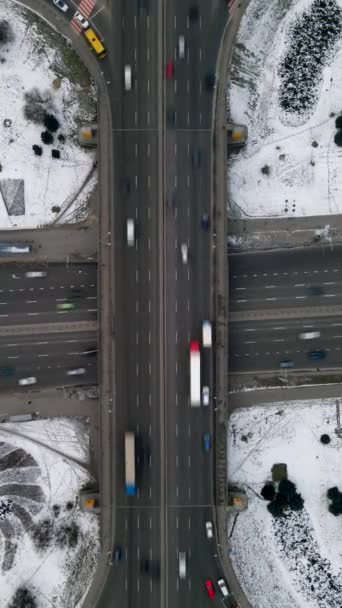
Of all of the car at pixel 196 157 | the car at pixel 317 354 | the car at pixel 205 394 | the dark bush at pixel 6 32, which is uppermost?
the dark bush at pixel 6 32

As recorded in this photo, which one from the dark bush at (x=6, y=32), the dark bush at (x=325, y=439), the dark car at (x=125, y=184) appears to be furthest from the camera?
the dark bush at (x=6, y=32)

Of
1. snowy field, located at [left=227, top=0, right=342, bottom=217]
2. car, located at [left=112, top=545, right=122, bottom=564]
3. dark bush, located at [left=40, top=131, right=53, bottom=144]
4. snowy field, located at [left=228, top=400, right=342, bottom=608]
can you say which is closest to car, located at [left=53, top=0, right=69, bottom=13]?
dark bush, located at [left=40, top=131, right=53, bottom=144]

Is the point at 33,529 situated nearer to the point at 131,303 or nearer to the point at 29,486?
the point at 29,486

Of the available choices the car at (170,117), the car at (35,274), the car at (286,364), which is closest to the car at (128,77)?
the car at (170,117)

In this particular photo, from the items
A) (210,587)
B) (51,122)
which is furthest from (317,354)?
(51,122)

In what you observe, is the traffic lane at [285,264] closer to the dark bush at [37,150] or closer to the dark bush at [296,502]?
the dark bush at [296,502]

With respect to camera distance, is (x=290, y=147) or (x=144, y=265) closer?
(x=144, y=265)

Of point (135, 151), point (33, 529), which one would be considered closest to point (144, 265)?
point (135, 151)

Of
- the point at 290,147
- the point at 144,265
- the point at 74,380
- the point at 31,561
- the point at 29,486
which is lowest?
the point at 31,561
